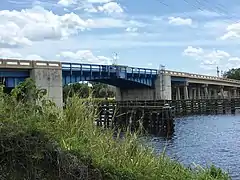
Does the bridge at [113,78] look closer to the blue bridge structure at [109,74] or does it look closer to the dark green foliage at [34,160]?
the blue bridge structure at [109,74]

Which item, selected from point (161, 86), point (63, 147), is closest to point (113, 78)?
point (161, 86)

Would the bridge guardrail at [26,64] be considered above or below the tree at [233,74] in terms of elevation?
below

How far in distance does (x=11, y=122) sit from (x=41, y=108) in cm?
202

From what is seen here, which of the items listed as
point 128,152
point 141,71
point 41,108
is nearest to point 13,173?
point 41,108

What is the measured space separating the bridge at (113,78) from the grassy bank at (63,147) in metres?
16.9

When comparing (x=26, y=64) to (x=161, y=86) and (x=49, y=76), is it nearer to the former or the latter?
(x=49, y=76)

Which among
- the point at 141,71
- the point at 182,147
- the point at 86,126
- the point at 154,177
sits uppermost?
the point at 141,71

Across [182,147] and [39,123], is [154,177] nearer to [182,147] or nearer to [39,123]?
[39,123]

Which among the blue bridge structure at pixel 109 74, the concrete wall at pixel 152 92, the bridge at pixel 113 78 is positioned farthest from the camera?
the concrete wall at pixel 152 92

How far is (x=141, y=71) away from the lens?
82312mm

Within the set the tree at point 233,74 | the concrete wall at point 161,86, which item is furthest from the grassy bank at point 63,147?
the tree at point 233,74

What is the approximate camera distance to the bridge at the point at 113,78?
5197 centimetres

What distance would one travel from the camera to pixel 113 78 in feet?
242

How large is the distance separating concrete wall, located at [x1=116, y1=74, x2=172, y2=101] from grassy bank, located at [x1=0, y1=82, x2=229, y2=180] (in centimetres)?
7987
